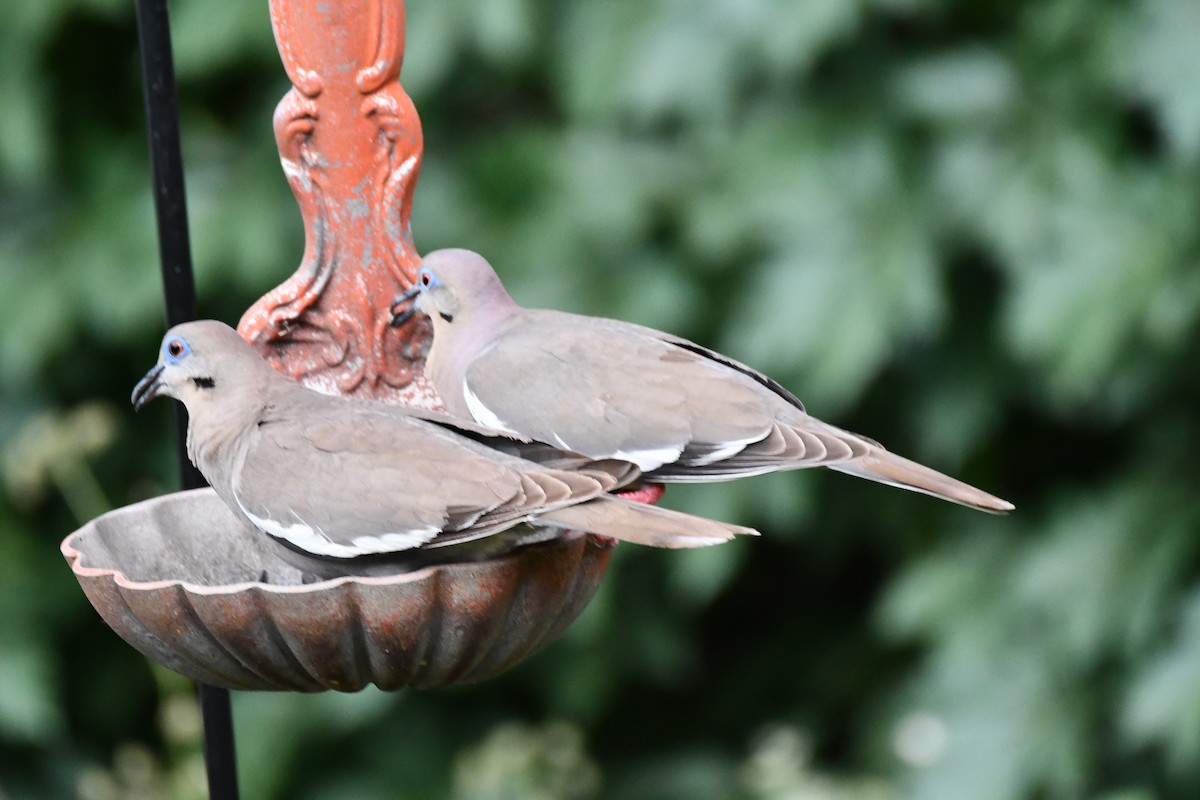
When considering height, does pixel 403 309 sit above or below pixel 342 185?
below

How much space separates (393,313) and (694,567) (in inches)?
49.2

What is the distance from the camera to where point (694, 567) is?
9.86ft

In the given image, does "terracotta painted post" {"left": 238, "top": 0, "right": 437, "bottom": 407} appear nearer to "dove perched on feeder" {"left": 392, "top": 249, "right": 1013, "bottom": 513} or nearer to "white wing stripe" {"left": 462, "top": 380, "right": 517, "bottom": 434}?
"dove perched on feeder" {"left": 392, "top": 249, "right": 1013, "bottom": 513}

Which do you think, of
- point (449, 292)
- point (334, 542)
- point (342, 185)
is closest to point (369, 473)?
point (334, 542)

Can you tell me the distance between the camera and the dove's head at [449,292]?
1.88m

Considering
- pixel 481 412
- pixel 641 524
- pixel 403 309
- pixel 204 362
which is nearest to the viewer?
pixel 641 524

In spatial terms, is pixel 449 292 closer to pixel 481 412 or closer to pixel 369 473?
pixel 481 412

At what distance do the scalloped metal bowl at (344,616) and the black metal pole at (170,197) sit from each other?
237 mm

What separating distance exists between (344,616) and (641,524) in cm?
29

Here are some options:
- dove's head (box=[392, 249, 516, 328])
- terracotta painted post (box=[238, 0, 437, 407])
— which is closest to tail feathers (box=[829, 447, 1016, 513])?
dove's head (box=[392, 249, 516, 328])

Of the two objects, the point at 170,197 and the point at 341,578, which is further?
the point at 170,197

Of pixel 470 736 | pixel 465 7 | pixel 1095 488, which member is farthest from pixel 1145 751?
pixel 465 7

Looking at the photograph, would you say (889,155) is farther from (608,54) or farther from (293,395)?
(293,395)

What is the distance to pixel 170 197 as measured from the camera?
1.76 meters
